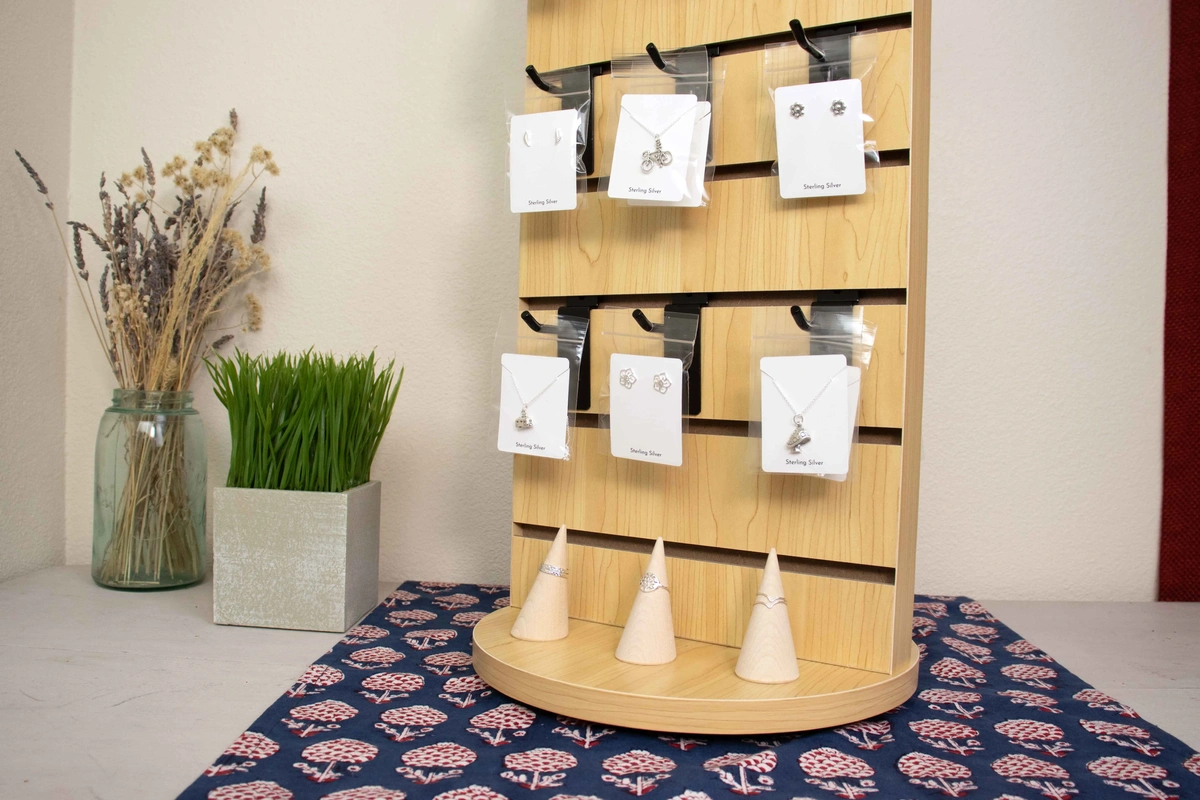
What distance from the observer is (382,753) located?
747 mm

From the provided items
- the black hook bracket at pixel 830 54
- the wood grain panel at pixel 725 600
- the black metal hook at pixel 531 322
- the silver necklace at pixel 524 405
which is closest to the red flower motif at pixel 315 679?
the wood grain panel at pixel 725 600

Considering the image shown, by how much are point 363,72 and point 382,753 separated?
1103 mm

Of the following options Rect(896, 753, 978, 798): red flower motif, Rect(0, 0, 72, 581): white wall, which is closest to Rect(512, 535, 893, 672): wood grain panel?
Rect(896, 753, 978, 798): red flower motif

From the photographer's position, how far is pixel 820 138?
33.6 inches

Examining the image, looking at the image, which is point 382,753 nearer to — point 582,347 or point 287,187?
point 582,347

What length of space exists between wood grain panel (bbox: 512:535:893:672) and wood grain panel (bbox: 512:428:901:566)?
1.2 inches

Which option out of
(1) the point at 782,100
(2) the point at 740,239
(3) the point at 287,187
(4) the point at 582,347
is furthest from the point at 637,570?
(3) the point at 287,187

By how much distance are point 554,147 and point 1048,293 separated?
2.66 ft

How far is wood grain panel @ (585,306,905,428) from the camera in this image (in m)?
0.86

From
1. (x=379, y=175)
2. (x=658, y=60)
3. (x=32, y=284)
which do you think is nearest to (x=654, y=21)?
(x=658, y=60)

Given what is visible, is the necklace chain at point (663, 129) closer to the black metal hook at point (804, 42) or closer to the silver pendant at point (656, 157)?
the silver pendant at point (656, 157)

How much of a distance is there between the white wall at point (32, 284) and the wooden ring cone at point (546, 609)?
37.4 inches

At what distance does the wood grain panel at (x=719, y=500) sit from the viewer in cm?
87

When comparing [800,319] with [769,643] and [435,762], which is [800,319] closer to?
[769,643]
